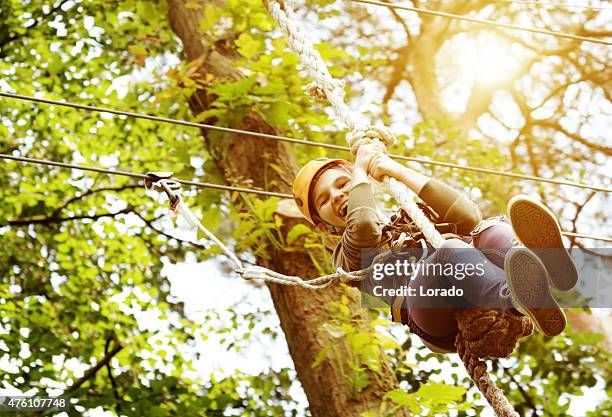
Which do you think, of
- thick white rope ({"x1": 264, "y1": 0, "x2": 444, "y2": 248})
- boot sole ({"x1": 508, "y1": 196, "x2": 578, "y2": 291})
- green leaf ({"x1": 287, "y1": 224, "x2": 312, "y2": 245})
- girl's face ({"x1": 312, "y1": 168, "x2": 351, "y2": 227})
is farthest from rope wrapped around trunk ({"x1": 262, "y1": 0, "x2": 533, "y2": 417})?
green leaf ({"x1": 287, "y1": 224, "x2": 312, "y2": 245})

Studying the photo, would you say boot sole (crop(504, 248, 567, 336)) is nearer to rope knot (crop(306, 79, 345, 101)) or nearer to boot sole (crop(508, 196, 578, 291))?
boot sole (crop(508, 196, 578, 291))

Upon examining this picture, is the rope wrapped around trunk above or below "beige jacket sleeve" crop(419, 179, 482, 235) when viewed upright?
below

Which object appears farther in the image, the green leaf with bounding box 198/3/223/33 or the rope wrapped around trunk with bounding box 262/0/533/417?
the green leaf with bounding box 198/3/223/33

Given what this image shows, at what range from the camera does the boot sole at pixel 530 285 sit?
202 cm

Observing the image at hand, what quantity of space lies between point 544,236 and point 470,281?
0.93 feet

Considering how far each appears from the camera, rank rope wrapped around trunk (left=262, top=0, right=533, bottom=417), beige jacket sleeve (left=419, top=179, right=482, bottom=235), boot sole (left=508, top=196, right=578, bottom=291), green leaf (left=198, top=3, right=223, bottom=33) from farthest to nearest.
Result: green leaf (left=198, top=3, right=223, bottom=33) < beige jacket sleeve (left=419, top=179, right=482, bottom=235) < rope wrapped around trunk (left=262, top=0, right=533, bottom=417) < boot sole (left=508, top=196, right=578, bottom=291)

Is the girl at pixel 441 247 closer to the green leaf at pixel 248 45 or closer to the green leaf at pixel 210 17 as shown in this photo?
the green leaf at pixel 248 45

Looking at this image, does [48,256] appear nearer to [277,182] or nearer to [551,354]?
[277,182]

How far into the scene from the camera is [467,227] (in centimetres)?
246

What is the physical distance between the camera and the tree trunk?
12.8 ft

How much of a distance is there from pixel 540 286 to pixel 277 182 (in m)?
2.56

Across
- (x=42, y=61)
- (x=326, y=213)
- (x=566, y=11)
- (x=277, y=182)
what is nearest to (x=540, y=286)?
(x=326, y=213)

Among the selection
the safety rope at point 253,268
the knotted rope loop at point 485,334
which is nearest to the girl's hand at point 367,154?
the safety rope at point 253,268

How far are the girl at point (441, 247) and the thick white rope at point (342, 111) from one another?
0.04m
